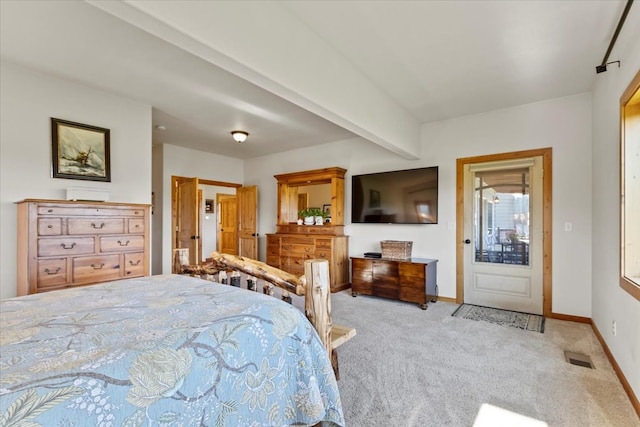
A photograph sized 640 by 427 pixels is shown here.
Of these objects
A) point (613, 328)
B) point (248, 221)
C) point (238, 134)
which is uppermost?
point (238, 134)

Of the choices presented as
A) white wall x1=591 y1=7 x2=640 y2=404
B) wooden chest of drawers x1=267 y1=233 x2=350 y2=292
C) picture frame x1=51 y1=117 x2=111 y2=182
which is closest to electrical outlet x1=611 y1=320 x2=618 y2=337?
white wall x1=591 y1=7 x2=640 y2=404

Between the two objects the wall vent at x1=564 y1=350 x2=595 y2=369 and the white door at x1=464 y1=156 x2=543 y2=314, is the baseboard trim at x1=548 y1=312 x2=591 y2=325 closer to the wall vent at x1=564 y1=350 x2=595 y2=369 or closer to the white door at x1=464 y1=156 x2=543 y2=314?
the white door at x1=464 y1=156 x2=543 y2=314

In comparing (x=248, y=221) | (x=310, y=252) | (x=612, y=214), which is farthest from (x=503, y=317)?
(x=248, y=221)

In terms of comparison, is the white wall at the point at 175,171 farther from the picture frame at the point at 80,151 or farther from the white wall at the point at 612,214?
the white wall at the point at 612,214

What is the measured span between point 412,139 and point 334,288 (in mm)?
2541

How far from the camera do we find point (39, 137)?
294 centimetres

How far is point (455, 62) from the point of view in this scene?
2812mm

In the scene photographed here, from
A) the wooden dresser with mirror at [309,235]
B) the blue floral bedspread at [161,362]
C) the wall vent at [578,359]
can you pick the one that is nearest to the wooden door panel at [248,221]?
the wooden dresser with mirror at [309,235]

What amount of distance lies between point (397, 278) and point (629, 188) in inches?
102

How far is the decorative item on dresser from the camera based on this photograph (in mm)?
4043

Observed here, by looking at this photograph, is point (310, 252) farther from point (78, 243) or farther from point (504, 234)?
point (78, 243)

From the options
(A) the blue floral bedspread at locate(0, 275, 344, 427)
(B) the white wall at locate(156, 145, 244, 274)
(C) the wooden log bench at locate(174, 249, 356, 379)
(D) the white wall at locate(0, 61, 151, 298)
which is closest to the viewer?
(A) the blue floral bedspread at locate(0, 275, 344, 427)

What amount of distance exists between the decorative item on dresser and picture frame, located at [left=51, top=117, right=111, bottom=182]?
3.41m

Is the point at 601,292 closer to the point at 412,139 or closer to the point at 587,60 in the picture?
the point at 587,60
